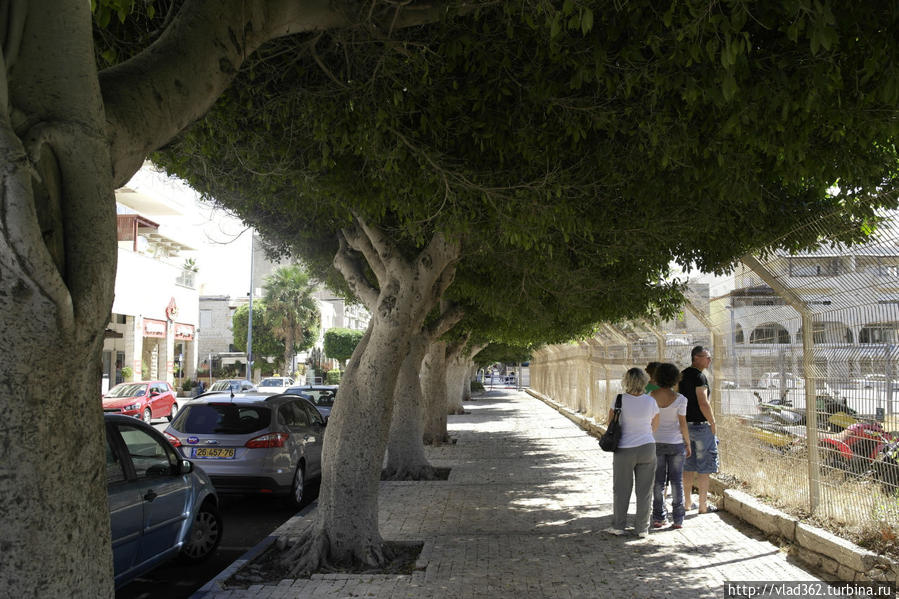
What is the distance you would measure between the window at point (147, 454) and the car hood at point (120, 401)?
722 inches

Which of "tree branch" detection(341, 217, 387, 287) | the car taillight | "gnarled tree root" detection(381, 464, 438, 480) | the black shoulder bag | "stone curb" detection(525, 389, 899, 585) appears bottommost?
"gnarled tree root" detection(381, 464, 438, 480)

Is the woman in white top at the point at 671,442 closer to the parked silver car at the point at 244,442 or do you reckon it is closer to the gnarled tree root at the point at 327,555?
the gnarled tree root at the point at 327,555

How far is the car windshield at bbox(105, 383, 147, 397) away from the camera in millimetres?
25375

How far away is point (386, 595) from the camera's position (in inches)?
228

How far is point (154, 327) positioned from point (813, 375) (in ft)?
114

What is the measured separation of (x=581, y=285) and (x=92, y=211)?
9.03 m

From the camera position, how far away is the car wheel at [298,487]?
1025cm

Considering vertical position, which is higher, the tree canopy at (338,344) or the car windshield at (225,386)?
the tree canopy at (338,344)

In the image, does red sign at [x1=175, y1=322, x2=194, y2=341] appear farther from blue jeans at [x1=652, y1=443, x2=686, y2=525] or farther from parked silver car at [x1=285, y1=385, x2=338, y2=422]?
blue jeans at [x1=652, y1=443, x2=686, y2=525]

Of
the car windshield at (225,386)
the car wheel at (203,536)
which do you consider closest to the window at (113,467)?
the car wheel at (203,536)

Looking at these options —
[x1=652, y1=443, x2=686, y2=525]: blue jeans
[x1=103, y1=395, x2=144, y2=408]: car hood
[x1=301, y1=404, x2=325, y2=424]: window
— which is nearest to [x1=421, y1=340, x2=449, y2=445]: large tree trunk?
[x1=301, y1=404, x2=325, y2=424]: window

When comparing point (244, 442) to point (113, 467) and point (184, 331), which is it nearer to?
point (113, 467)

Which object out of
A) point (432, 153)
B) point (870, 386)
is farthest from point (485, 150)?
point (870, 386)

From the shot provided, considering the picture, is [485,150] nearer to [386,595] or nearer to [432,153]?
[432,153]
